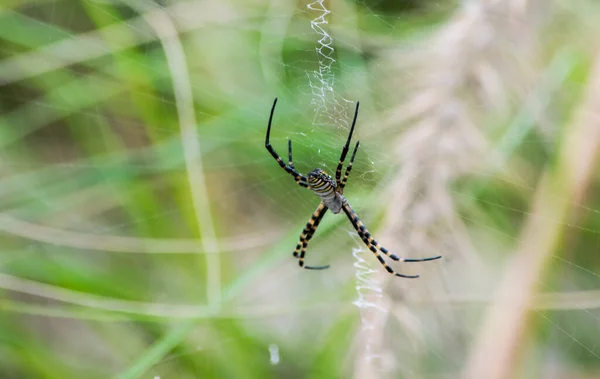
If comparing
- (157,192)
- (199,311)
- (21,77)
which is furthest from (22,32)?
(199,311)

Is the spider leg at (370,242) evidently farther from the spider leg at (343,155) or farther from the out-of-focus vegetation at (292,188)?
the spider leg at (343,155)

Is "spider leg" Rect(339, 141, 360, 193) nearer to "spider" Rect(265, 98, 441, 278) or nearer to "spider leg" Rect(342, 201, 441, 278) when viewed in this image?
"spider" Rect(265, 98, 441, 278)

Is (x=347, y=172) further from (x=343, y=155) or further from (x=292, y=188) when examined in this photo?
(x=292, y=188)

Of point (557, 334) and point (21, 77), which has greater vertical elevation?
point (21, 77)

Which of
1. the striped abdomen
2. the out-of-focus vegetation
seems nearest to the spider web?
the out-of-focus vegetation

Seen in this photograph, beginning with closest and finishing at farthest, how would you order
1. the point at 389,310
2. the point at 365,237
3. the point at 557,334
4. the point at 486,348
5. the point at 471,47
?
the point at 471,47, the point at 486,348, the point at 389,310, the point at 557,334, the point at 365,237

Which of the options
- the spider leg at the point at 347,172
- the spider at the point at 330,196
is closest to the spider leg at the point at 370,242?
the spider at the point at 330,196

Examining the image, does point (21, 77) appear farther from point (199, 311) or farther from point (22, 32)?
point (199, 311)

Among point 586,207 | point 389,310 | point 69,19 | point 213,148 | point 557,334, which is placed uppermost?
point 69,19
